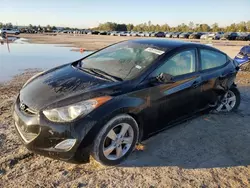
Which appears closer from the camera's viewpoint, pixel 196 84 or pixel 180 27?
pixel 196 84

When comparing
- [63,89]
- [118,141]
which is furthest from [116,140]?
[63,89]

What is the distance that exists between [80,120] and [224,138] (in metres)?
2.68

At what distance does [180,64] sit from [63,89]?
1.92 meters

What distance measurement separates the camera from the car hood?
2896mm

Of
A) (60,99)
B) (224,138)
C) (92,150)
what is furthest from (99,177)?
(224,138)

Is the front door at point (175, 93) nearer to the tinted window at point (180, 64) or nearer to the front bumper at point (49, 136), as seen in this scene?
the tinted window at point (180, 64)

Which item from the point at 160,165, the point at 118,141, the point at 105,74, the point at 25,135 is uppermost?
the point at 105,74

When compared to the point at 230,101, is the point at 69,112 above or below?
above

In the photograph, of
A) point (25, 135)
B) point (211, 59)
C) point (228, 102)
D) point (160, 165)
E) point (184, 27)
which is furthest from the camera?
point (184, 27)

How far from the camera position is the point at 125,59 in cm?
394

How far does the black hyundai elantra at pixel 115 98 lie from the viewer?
278 cm

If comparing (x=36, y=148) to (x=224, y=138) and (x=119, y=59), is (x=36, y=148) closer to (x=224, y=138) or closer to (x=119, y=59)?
(x=119, y=59)

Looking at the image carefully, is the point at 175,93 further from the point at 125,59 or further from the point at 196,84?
the point at 125,59

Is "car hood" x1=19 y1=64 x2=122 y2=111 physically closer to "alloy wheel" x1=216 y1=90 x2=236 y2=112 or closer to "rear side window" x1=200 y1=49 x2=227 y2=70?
"rear side window" x1=200 y1=49 x2=227 y2=70
